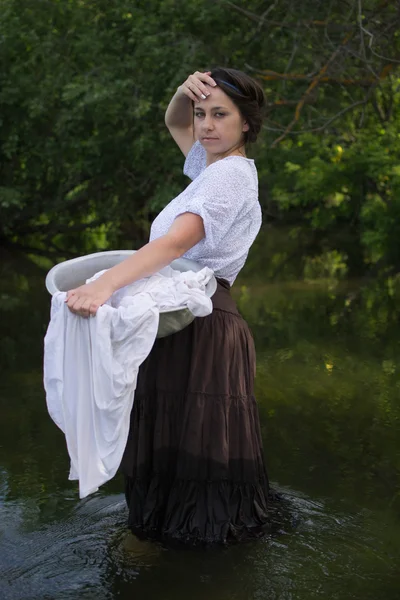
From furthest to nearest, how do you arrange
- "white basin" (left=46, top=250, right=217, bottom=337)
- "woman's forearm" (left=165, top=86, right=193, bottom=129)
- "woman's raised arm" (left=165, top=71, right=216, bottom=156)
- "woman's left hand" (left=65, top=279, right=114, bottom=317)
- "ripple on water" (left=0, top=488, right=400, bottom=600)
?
1. "woman's forearm" (left=165, top=86, right=193, bottom=129)
2. "woman's raised arm" (left=165, top=71, right=216, bottom=156)
3. "ripple on water" (left=0, top=488, right=400, bottom=600)
4. "white basin" (left=46, top=250, right=217, bottom=337)
5. "woman's left hand" (left=65, top=279, right=114, bottom=317)

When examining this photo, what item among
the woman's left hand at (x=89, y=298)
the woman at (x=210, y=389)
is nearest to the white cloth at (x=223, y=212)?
the woman at (x=210, y=389)

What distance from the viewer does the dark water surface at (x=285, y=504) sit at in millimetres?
3373

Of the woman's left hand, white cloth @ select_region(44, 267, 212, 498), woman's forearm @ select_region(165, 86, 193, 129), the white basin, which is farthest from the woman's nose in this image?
the woman's left hand

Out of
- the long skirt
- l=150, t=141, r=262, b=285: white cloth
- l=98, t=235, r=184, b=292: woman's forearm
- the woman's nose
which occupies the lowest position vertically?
the long skirt

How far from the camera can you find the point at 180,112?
381cm

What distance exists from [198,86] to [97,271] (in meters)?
0.77

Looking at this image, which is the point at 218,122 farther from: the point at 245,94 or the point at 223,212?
the point at 223,212

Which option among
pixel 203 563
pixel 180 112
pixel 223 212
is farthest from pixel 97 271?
pixel 203 563

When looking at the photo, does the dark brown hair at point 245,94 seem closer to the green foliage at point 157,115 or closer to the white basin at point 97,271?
the white basin at point 97,271

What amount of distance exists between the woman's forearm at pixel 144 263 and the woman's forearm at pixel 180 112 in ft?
2.72

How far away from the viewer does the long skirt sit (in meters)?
3.44

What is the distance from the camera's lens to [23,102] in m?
15.3

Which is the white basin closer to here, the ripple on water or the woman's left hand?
the woman's left hand

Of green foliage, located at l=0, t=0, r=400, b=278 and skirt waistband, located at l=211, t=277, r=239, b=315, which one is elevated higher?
green foliage, located at l=0, t=0, r=400, b=278
